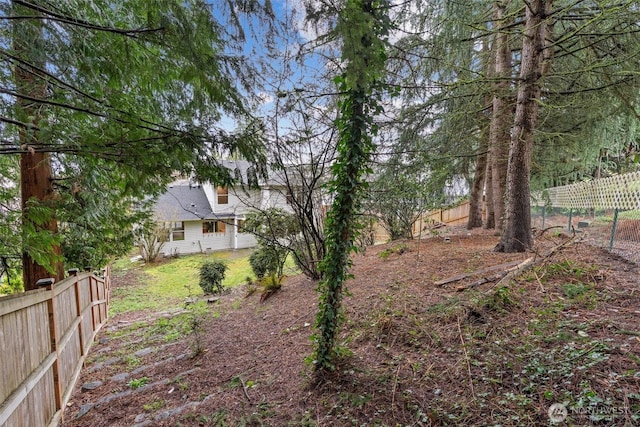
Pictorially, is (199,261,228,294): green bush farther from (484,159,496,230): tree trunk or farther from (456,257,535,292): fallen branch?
(484,159,496,230): tree trunk

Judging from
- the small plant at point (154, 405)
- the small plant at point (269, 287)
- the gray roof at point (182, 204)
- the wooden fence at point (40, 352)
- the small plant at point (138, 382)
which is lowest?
the small plant at point (138, 382)

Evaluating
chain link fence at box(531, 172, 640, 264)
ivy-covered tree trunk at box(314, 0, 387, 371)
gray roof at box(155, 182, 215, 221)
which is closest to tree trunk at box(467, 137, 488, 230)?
chain link fence at box(531, 172, 640, 264)

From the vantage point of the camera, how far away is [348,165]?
238 centimetres

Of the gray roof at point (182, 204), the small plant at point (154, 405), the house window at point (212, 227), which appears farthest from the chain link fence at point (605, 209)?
the house window at point (212, 227)

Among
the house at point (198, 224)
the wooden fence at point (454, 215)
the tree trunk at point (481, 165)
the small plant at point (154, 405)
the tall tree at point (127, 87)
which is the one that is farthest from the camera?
the house at point (198, 224)

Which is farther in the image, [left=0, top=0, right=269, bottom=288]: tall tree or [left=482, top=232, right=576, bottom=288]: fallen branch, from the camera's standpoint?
[left=482, top=232, right=576, bottom=288]: fallen branch

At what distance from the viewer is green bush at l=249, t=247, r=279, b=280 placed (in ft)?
25.8

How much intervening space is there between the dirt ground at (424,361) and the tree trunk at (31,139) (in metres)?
1.56

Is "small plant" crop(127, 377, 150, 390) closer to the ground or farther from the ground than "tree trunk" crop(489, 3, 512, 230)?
closer to the ground

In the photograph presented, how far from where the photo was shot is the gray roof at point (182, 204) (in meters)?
14.8

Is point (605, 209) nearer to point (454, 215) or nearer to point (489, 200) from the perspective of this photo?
point (489, 200)

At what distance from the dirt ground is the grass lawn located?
3.87m

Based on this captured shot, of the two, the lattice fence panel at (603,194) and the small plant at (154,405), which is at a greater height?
the lattice fence panel at (603,194)

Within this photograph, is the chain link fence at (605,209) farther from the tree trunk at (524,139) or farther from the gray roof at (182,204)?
the gray roof at (182,204)
